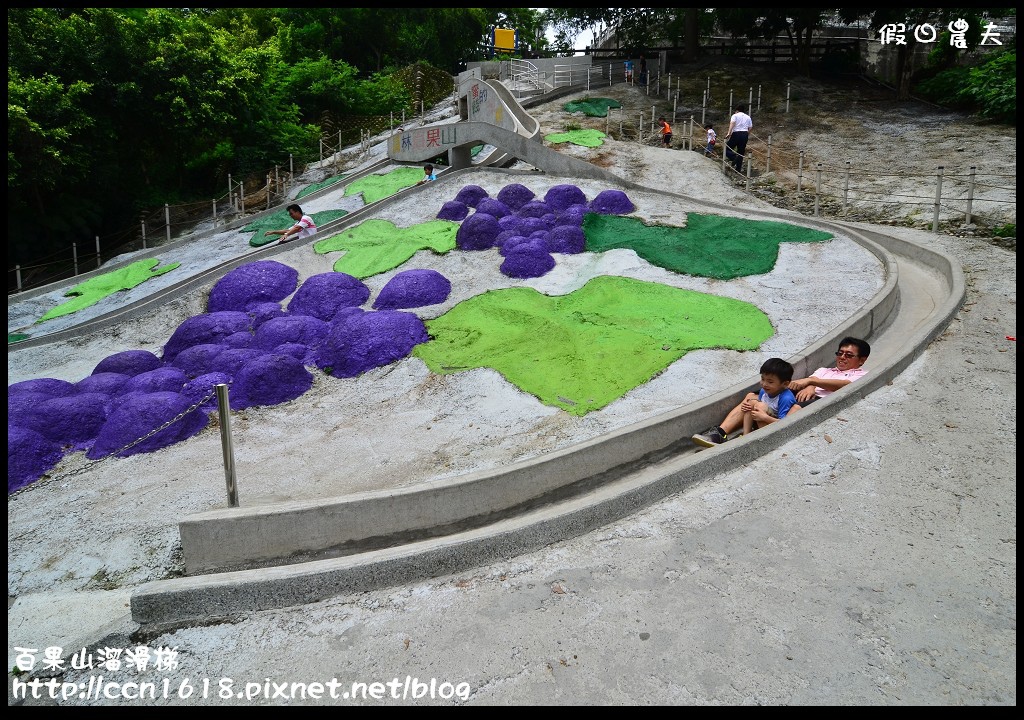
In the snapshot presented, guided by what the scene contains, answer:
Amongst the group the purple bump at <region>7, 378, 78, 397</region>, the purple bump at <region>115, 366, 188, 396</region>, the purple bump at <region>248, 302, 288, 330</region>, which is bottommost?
the purple bump at <region>7, 378, 78, 397</region>

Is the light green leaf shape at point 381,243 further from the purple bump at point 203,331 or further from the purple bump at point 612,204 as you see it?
the purple bump at point 612,204

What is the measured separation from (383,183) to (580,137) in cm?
549

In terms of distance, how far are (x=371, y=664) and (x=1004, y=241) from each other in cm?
1098

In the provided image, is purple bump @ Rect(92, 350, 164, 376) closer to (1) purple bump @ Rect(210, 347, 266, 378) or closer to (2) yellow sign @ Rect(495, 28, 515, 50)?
(1) purple bump @ Rect(210, 347, 266, 378)

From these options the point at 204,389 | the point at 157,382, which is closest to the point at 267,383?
the point at 204,389

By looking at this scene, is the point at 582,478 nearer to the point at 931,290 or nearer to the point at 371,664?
the point at 371,664

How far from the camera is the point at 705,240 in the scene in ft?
35.5

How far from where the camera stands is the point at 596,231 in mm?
11516

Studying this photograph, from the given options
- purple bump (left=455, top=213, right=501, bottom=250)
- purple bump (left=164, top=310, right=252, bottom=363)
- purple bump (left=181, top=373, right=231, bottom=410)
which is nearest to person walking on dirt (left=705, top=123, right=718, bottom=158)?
purple bump (left=455, top=213, right=501, bottom=250)

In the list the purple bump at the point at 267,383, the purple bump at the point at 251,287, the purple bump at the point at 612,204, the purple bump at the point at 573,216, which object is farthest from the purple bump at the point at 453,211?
the purple bump at the point at 267,383

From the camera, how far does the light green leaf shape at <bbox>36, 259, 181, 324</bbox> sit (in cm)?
1353

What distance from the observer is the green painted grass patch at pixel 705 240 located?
9852mm

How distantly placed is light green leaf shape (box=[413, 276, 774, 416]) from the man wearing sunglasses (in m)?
1.53

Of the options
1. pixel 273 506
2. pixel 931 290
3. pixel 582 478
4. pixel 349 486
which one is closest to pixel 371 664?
pixel 273 506
